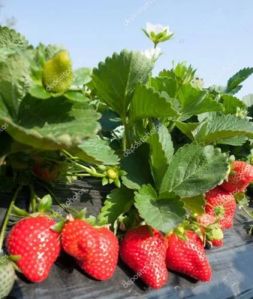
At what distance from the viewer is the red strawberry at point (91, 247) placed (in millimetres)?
776

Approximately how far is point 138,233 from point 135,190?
0.29 ft

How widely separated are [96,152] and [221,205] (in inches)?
18.4

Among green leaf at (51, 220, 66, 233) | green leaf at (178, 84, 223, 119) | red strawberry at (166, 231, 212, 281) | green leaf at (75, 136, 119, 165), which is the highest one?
green leaf at (178, 84, 223, 119)

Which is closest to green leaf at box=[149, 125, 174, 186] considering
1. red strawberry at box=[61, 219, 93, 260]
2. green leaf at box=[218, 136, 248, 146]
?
red strawberry at box=[61, 219, 93, 260]

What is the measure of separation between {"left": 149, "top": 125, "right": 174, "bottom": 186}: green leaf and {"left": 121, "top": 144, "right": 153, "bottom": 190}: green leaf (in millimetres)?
29

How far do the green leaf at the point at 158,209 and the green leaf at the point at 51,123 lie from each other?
22 centimetres

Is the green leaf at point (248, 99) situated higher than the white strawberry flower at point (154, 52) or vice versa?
the white strawberry flower at point (154, 52)

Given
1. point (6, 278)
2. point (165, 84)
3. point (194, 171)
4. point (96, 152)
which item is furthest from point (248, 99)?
point (6, 278)

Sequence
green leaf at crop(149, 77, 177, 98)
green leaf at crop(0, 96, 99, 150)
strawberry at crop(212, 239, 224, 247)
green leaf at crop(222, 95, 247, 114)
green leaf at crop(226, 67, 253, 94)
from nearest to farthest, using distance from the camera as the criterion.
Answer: green leaf at crop(0, 96, 99, 150) < green leaf at crop(149, 77, 177, 98) < strawberry at crop(212, 239, 224, 247) < green leaf at crop(222, 95, 247, 114) < green leaf at crop(226, 67, 253, 94)

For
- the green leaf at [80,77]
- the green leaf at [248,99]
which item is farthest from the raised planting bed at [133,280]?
the green leaf at [248,99]

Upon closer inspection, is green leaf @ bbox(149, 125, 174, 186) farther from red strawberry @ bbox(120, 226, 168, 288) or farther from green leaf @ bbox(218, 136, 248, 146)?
green leaf @ bbox(218, 136, 248, 146)

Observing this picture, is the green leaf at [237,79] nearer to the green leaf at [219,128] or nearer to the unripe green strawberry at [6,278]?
the green leaf at [219,128]

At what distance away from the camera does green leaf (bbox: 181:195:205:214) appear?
930mm

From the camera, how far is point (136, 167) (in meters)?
0.98
